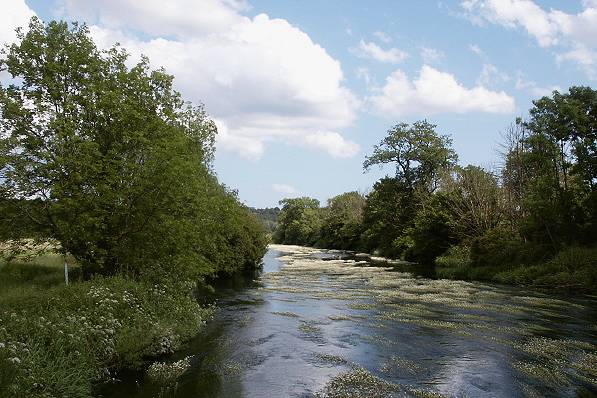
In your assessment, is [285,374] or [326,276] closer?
[285,374]

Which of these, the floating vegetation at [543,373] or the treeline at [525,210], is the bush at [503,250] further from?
the floating vegetation at [543,373]

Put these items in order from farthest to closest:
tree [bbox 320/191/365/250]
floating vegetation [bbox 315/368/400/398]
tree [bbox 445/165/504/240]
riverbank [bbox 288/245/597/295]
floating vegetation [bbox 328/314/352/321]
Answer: tree [bbox 320/191/365/250] < tree [bbox 445/165/504/240] < riverbank [bbox 288/245/597/295] < floating vegetation [bbox 328/314/352/321] < floating vegetation [bbox 315/368/400/398]

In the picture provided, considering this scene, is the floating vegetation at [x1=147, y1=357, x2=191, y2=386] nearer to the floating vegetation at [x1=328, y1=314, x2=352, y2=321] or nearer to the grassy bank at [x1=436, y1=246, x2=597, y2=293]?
the floating vegetation at [x1=328, y1=314, x2=352, y2=321]

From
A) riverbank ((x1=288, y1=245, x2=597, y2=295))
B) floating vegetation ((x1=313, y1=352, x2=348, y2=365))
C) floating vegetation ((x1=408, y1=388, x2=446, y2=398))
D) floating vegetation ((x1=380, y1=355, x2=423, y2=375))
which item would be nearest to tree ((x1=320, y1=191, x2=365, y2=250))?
riverbank ((x1=288, y1=245, x2=597, y2=295))

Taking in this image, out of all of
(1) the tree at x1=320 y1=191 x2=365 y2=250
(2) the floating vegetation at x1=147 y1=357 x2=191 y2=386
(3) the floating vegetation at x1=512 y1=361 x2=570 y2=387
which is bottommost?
(2) the floating vegetation at x1=147 y1=357 x2=191 y2=386

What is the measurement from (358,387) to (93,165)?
1225 centimetres

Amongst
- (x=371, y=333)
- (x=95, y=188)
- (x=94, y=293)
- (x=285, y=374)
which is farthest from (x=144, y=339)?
(x=371, y=333)

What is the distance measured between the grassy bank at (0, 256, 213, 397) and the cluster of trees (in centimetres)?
189

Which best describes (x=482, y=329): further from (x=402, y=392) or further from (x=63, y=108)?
(x=63, y=108)

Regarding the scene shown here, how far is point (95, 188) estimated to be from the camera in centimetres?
1922

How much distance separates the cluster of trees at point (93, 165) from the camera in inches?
728

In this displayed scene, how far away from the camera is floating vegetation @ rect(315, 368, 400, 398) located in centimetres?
1273

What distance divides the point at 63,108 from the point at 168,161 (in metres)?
4.56

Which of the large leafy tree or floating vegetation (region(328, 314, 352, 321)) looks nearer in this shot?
floating vegetation (region(328, 314, 352, 321))
